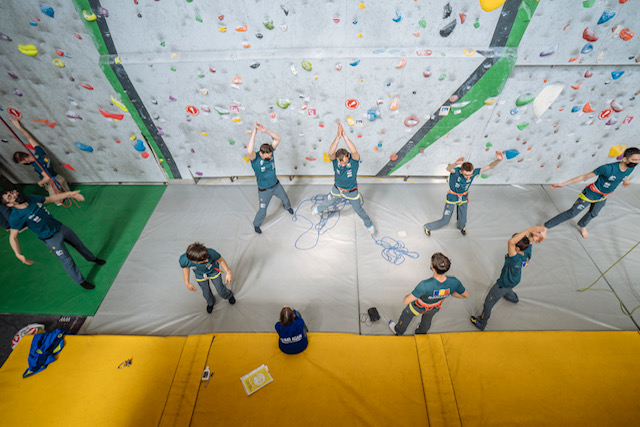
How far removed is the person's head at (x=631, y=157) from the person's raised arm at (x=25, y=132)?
7875mm

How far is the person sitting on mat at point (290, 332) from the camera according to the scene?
8.57 feet

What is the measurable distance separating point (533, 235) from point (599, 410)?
1654mm

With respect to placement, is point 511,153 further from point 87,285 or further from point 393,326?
point 87,285

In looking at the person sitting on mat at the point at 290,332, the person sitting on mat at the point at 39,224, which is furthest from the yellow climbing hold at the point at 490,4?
the person sitting on mat at the point at 39,224

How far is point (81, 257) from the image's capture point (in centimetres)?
420

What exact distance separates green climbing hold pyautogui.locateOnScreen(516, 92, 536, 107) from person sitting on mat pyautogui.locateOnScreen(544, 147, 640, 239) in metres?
1.19

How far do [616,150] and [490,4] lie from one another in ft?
10.6

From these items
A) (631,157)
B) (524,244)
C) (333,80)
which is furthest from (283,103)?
(631,157)

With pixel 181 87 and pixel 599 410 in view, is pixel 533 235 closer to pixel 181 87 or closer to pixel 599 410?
pixel 599 410

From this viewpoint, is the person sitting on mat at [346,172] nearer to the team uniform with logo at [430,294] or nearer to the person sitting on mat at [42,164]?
the team uniform with logo at [430,294]

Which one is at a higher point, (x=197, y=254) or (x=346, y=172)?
(x=197, y=254)

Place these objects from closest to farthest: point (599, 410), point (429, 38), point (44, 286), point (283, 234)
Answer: point (599, 410), point (429, 38), point (44, 286), point (283, 234)

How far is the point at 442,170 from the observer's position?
489cm

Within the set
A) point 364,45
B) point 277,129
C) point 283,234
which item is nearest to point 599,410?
point 283,234
